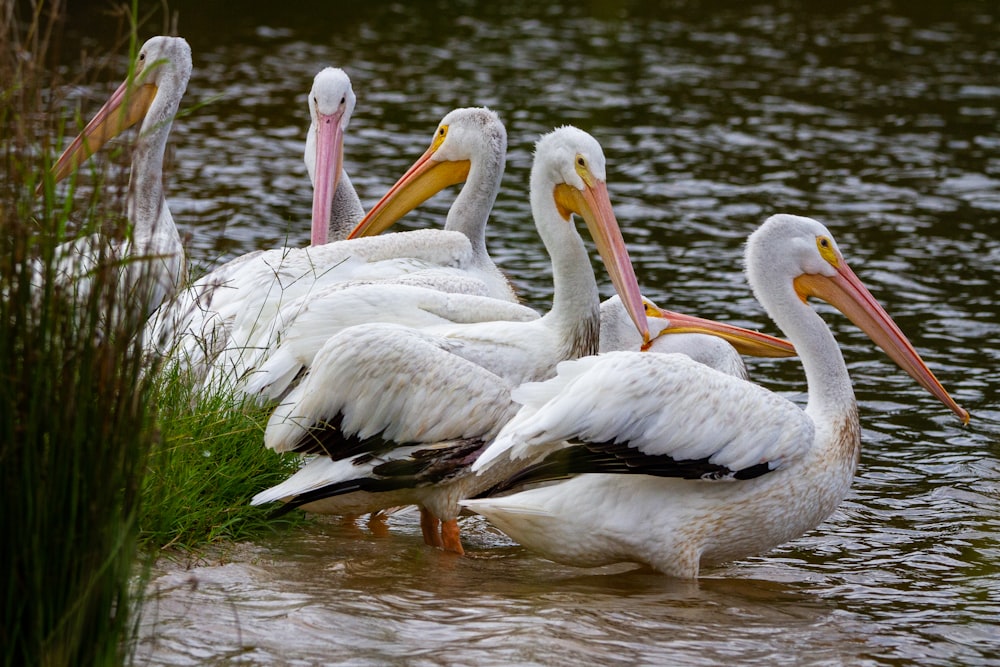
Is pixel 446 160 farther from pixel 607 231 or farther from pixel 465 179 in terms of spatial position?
pixel 607 231

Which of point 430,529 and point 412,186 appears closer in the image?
point 430,529

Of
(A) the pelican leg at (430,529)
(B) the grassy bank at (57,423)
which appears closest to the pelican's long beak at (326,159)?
(A) the pelican leg at (430,529)

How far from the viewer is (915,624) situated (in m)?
4.26

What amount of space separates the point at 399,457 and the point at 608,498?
680 mm

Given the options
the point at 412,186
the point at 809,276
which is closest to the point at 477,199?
the point at 412,186

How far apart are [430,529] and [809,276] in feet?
5.08

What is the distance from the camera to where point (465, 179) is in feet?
22.5

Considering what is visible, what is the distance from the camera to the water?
12.9 feet

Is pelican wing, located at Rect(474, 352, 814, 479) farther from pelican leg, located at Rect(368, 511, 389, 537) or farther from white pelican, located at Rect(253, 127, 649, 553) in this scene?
pelican leg, located at Rect(368, 511, 389, 537)

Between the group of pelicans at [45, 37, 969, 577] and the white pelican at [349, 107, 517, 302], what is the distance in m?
1.00

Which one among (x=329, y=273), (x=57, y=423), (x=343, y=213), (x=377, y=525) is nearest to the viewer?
(x=57, y=423)

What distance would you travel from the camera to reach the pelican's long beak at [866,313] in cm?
503

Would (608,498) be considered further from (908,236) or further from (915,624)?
(908,236)

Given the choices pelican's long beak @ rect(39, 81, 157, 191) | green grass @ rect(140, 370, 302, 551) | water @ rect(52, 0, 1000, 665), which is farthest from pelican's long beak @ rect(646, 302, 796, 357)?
Result: pelican's long beak @ rect(39, 81, 157, 191)
